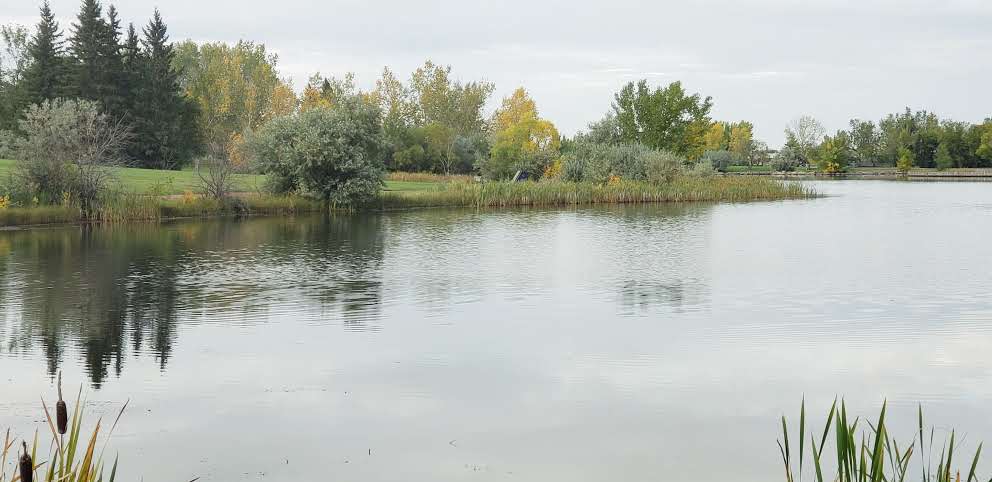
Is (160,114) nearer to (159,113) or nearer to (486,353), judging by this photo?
(159,113)

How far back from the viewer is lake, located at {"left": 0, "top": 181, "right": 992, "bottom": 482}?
879 cm

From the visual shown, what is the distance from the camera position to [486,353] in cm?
1265

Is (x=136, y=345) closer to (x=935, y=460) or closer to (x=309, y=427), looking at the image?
(x=309, y=427)

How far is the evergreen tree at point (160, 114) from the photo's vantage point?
6181cm

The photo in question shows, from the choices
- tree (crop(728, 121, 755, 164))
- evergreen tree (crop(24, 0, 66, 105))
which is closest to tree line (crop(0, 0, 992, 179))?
evergreen tree (crop(24, 0, 66, 105))

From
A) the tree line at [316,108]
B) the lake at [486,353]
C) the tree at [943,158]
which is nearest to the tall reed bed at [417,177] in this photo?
the tree line at [316,108]

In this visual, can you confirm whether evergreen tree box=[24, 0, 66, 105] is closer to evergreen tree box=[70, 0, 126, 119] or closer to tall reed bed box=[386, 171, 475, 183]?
evergreen tree box=[70, 0, 126, 119]

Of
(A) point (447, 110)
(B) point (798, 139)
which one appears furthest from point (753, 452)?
(B) point (798, 139)

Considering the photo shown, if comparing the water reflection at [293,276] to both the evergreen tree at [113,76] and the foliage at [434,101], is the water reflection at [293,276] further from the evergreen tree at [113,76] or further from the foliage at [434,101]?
the foliage at [434,101]

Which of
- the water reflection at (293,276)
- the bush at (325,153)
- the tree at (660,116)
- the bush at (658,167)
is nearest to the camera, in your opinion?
the water reflection at (293,276)

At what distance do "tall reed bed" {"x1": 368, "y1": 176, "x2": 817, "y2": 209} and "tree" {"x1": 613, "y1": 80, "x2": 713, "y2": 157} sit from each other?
18.1 m

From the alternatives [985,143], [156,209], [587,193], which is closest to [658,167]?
[587,193]

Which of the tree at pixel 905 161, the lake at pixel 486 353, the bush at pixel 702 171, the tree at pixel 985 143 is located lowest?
the lake at pixel 486 353

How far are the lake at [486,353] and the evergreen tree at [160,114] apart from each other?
37.6 metres
